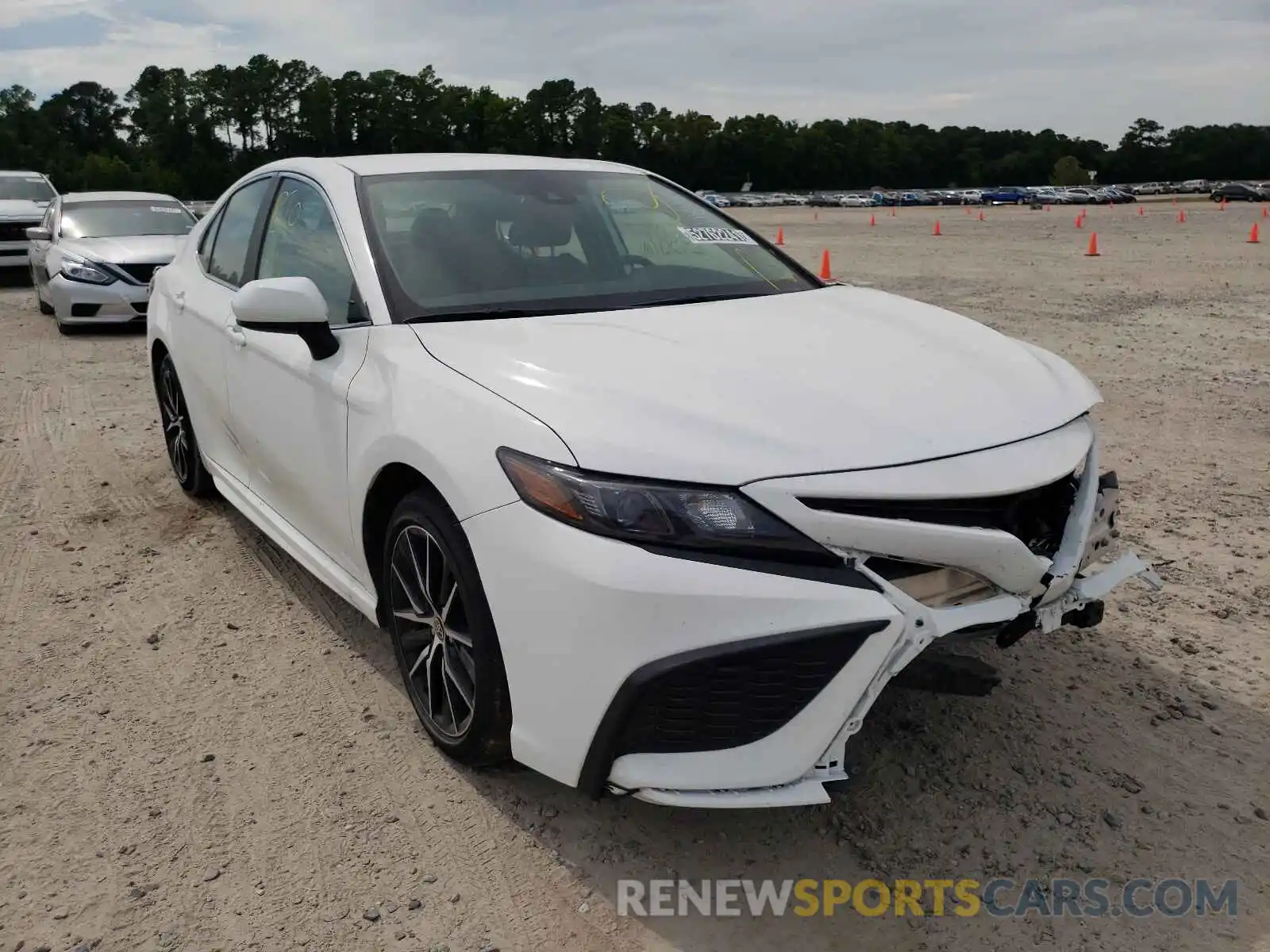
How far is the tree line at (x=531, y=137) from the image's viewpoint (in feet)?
331

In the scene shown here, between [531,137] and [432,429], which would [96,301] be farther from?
[531,137]

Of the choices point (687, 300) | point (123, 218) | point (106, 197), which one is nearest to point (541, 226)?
point (687, 300)

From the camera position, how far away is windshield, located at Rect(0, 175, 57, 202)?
52.2 ft

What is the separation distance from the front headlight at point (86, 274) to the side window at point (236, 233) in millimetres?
7087

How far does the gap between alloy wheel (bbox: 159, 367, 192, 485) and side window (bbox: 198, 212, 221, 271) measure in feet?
1.98

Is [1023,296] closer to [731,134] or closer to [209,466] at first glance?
[209,466]

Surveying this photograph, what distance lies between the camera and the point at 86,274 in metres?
10.6

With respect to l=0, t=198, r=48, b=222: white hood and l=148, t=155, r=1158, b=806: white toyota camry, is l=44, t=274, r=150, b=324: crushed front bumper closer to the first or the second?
l=0, t=198, r=48, b=222: white hood

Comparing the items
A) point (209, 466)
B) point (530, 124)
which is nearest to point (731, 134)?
point (530, 124)

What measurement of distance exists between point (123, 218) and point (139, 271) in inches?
62.2

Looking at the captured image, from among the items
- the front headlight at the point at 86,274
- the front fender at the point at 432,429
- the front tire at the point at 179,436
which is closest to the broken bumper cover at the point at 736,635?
the front fender at the point at 432,429

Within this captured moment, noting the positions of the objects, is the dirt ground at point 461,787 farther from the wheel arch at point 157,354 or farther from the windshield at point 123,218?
the windshield at point 123,218

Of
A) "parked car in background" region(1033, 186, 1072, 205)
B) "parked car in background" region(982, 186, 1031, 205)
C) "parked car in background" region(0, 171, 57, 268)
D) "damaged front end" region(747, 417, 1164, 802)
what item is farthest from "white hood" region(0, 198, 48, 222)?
"parked car in background" region(982, 186, 1031, 205)

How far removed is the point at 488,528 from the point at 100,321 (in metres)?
10.1
